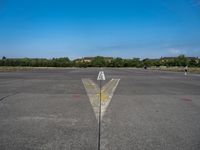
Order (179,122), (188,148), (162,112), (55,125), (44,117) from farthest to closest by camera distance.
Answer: (162,112) < (44,117) < (179,122) < (55,125) < (188,148)

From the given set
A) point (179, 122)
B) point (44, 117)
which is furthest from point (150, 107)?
point (44, 117)

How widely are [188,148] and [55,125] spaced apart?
3052 mm

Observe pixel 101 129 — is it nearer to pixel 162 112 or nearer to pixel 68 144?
pixel 68 144

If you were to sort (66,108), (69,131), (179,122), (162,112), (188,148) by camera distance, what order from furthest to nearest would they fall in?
(66,108) → (162,112) → (179,122) → (69,131) → (188,148)

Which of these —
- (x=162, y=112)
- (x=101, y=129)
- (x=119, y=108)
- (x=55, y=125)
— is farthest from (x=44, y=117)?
(x=162, y=112)

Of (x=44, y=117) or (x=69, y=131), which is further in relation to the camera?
(x=44, y=117)

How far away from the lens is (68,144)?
4082 mm

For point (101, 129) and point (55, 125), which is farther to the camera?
point (55, 125)

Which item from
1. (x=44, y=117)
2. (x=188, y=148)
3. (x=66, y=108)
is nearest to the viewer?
(x=188, y=148)

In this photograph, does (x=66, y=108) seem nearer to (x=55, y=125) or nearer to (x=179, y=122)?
(x=55, y=125)

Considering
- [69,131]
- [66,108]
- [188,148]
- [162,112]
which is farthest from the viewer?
[66,108]

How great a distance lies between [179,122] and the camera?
5.70 meters

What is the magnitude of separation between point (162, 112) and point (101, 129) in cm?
276

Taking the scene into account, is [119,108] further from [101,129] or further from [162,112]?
[101,129]
